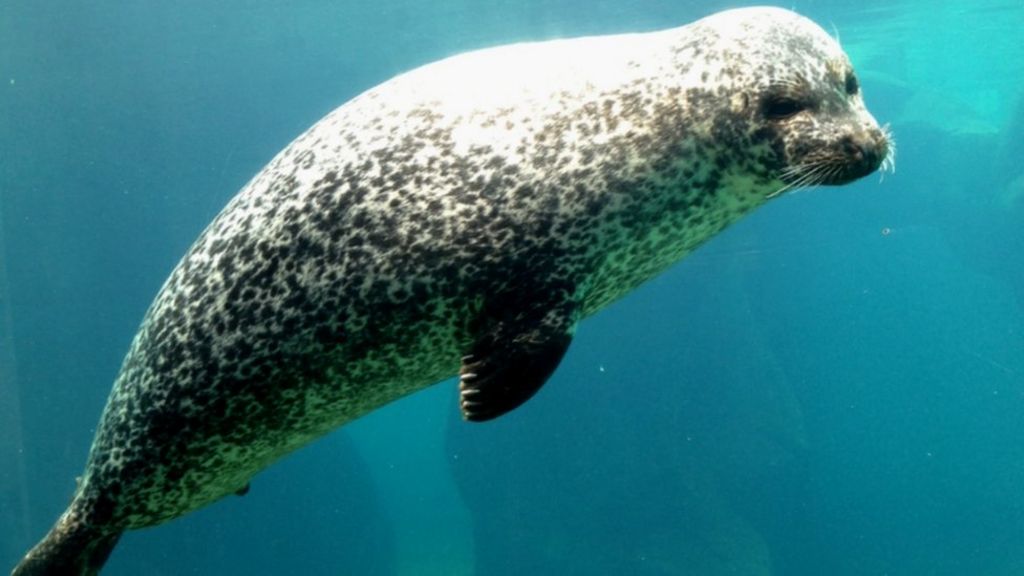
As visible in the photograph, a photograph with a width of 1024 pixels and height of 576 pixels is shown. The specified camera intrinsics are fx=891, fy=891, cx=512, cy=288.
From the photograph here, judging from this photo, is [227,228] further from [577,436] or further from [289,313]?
[577,436]

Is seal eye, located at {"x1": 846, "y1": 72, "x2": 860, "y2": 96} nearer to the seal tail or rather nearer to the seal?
the seal

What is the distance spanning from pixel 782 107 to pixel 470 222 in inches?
46.0

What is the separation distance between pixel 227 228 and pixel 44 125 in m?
13.4

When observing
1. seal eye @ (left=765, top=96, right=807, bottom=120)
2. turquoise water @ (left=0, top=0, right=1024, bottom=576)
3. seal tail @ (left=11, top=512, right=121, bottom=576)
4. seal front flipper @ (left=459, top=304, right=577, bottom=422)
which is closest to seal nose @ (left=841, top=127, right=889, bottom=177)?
seal eye @ (left=765, top=96, right=807, bottom=120)

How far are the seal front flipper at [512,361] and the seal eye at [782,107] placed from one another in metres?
0.99

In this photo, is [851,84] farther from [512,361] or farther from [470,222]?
[512,361]

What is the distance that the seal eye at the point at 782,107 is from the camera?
311cm

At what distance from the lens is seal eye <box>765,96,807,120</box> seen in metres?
3.11

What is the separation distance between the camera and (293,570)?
1427 cm

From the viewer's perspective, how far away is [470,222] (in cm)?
299

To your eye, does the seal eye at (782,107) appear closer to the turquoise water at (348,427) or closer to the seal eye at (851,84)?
the seal eye at (851,84)

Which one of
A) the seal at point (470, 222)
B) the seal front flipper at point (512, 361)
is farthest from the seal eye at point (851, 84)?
the seal front flipper at point (512, 361)

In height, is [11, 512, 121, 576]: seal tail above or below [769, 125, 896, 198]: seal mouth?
below

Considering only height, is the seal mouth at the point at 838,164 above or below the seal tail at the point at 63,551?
above
